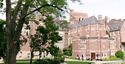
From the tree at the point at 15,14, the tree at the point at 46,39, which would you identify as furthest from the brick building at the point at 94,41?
the tree at the point at 15,14

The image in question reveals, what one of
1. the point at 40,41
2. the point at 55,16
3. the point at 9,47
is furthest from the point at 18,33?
the point at 40,41

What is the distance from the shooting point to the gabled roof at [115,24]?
95.6 meters

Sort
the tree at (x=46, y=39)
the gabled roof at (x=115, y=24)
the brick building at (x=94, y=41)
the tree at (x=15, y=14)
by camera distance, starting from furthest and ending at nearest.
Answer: the gabled roof at (x=115, y=24) < the brick building at (x=94, y=41) < the tree at (x=46, y=39) < the tree at (x=15, y=14)

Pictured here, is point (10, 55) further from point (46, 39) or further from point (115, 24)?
point (115, 24)

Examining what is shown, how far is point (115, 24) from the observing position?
99062mm

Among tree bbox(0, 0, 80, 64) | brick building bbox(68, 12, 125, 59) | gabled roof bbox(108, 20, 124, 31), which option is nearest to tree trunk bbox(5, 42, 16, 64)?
tree bbox(0, 0, 80, 64)

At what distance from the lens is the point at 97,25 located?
3435 inches

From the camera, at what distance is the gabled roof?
9561 centimetres

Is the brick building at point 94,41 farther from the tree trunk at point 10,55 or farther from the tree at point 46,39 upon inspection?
the tree trunk at point 10,55

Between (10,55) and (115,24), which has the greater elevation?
(115,24)

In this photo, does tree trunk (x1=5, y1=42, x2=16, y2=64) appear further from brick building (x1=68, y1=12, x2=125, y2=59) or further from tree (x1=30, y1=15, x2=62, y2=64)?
brick building (x1=68, y1=12, x2=125, y2=59)

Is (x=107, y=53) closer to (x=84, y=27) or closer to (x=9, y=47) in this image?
(x=84, y=27)

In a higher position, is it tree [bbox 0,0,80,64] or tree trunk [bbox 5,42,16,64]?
tree [bbox 0,0,80,64]

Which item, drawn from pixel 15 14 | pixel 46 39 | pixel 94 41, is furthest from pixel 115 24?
pixel 15 14
